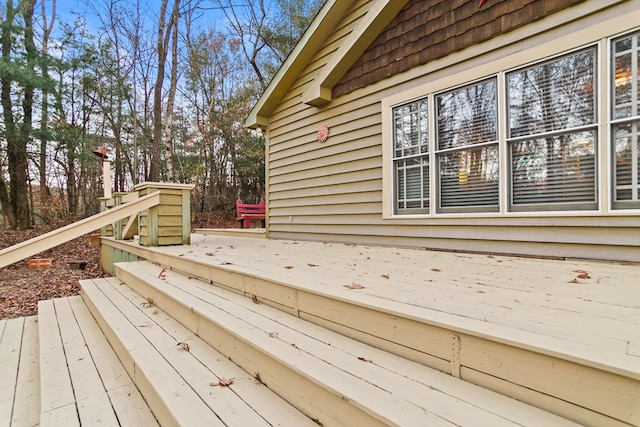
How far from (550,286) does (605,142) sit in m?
1.62

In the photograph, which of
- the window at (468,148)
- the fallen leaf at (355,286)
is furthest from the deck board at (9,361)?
the window at (468,148)

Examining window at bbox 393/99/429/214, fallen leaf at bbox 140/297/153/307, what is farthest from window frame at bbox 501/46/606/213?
fallen leaf at bbox 140/297/153/307

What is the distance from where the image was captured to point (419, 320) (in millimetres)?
1275

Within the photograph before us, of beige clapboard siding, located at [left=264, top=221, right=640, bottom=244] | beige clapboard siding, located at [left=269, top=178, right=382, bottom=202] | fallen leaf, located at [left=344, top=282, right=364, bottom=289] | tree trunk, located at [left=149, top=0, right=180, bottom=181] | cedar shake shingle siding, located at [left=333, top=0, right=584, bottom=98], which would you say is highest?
tree trunk, located at [left=149, top=0, right=180, bottom=181]

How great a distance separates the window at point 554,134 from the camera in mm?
2633

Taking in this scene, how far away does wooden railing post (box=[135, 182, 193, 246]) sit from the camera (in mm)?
4125

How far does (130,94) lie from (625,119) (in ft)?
46.7

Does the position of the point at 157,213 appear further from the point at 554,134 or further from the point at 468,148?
the point at 554,134

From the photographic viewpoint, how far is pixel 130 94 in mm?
11820

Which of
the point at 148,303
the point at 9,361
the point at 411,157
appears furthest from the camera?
the point at 411,157

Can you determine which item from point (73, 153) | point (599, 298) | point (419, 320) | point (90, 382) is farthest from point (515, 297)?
point (73, 153)

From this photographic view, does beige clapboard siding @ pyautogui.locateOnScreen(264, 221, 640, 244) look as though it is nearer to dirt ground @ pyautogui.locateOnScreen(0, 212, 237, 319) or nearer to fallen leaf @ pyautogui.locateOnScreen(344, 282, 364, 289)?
fallen leaf @ pyautogui.locateOnScreen(344, 282, 364, 289)

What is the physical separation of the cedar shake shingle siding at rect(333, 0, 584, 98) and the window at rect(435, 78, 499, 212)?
0.54 m

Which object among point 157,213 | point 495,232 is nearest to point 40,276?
point 157,213
